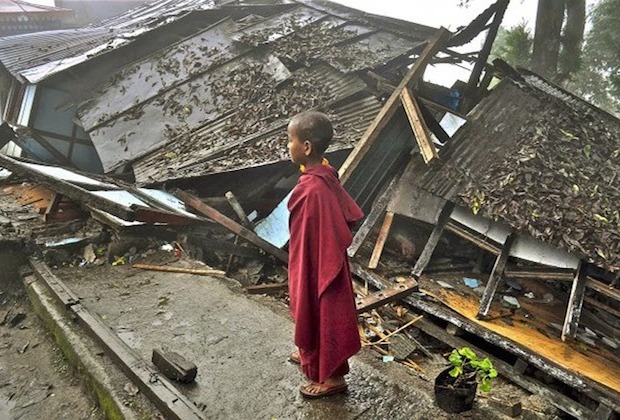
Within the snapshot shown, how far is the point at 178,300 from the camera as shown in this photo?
462cm

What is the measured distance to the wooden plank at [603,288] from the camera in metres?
4.77

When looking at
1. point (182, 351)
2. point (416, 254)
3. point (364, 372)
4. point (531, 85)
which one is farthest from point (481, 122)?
point (182, 351)

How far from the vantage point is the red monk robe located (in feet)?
9.32

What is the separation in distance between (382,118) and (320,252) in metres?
4.14

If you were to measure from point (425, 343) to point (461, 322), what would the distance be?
524mm

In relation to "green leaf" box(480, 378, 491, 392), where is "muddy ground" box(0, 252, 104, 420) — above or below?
below

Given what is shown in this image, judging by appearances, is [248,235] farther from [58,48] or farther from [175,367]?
[58,48]

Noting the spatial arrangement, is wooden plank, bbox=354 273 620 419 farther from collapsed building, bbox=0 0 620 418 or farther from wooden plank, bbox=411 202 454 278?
wooden plank, bbox=411 202 454 278

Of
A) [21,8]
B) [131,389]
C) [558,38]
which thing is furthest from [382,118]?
[21,8]

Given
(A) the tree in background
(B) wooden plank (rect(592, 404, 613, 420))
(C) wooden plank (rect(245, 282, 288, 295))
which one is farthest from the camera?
(A) the tree in background

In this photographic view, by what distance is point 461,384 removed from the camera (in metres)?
3.27

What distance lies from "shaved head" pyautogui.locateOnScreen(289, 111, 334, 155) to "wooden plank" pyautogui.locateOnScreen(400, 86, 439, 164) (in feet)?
10.7

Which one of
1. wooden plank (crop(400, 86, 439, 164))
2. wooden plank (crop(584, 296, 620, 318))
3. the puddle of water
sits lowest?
the puddle of water

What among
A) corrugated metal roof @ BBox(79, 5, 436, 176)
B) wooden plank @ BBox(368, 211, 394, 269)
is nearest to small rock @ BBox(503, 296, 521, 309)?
wooden plank @ BBox(368, 211, 394, 269)
